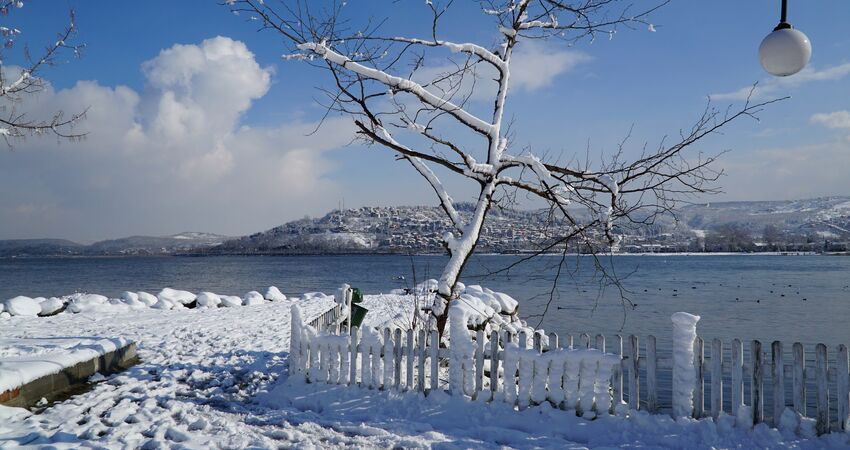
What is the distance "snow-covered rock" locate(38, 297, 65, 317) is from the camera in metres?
16.6

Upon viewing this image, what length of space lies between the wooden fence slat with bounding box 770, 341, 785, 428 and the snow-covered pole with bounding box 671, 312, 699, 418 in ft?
2.43

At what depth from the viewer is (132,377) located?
8211 millimetres

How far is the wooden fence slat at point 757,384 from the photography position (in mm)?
5703

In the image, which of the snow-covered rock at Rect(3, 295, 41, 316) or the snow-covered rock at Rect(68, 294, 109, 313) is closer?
the snow-covered rock at Rect(3, 295, 41, 316)

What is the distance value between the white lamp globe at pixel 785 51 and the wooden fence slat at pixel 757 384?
312 cm

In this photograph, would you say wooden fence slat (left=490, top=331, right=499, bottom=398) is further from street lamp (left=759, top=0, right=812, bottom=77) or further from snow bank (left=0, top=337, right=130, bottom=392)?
snow bank (left=0, top=337, right=130, bottom=392)

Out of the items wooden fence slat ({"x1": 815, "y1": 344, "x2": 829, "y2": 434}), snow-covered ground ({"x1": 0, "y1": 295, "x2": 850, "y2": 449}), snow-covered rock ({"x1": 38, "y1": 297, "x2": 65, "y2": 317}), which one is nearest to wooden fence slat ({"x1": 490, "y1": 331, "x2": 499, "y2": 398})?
Result: snow-covered ground ({"x1": 0, "y1": 295, "x2": 850, "y2": 449})

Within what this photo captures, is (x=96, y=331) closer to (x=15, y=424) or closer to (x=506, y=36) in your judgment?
(x=15, y=424)

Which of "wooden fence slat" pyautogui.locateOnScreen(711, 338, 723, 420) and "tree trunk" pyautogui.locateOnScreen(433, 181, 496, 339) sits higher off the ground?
"tree trunk" pyautogui.locateOnScreen(433, 181, 496, 339)

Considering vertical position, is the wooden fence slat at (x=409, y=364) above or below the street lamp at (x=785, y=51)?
below

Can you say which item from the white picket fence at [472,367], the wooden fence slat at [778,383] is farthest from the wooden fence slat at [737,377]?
the white picket fence at [472,367]

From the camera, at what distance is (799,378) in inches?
218

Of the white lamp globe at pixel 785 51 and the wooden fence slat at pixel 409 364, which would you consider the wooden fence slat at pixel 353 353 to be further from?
the white lamp globe at pixel 785 51

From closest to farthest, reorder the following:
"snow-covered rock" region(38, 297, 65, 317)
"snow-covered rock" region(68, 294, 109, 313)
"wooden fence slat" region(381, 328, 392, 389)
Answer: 1. "wooden fence slat" region(381, 328, 392, 389)
2. "snow-covered rock" region(38, 297, 65, 317)
3. "snow-covered rock" region(68, 294, 109, 313)
